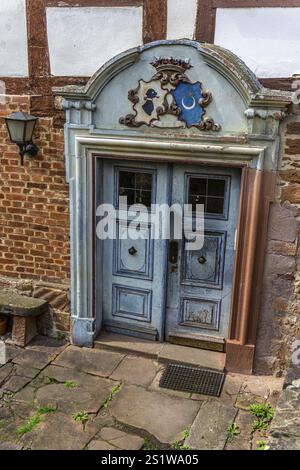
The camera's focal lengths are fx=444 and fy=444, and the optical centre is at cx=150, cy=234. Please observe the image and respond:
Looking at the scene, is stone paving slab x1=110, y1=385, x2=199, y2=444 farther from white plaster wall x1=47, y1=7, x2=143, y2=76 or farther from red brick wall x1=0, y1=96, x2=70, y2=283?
white plaster wall x1=47, y1=7, x2=143, y2=76

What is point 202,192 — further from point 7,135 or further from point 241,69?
point 7,135

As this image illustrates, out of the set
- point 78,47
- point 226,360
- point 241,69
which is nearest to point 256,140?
point 241,69

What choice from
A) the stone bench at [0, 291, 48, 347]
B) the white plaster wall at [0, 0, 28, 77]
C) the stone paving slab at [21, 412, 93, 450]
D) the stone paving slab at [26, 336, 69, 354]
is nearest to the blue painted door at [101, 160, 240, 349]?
the stone paving slab at [26, 336, 69, 354]

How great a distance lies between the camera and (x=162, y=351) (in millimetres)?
4836

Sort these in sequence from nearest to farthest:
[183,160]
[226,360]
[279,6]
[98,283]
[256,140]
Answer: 1. [279,6]
2. [256,140]
3. [183,160]
4. [226,360]
5. [98,283]

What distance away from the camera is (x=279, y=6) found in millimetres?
3734

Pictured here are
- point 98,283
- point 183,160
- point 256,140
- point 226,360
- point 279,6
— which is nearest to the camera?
point 279,6

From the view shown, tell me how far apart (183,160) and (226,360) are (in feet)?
6.86

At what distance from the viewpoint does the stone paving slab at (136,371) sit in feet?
14.8

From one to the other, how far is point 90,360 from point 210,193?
2206mm

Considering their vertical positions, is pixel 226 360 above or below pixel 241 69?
below

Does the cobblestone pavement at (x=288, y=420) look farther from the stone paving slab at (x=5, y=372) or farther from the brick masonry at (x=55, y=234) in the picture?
the stone paving slab at (x=5, y=372)

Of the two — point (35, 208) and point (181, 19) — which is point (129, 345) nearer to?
point (35, 208)

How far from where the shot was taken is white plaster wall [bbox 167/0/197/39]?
3.95m
